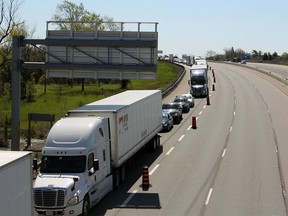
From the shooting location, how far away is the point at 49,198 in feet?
53.3

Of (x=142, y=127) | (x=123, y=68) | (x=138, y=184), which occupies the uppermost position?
(x=123, y=68)

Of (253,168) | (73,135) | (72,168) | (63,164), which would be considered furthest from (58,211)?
(253,168)

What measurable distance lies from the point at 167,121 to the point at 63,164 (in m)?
21.2

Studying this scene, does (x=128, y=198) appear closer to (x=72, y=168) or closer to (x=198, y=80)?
(x=72, y=168)

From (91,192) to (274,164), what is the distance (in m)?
11.9

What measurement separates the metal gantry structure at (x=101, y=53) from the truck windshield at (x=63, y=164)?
280 inches

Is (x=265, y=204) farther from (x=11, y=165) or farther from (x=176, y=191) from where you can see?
(x=11, y=165)

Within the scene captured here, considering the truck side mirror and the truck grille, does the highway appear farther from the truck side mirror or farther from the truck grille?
the truck grille

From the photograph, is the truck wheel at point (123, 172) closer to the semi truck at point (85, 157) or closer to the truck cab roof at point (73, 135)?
the semi truck at point (85, 157)

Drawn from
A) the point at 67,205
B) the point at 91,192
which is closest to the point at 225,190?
the point at 91,192

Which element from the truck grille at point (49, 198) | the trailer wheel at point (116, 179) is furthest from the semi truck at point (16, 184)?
the trailer wheel at point (116, 179)

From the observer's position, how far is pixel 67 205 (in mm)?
16234

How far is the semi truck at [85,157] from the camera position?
1627 cm

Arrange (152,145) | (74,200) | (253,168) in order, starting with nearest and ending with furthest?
(74,200) → (253,168) → (152,145)
